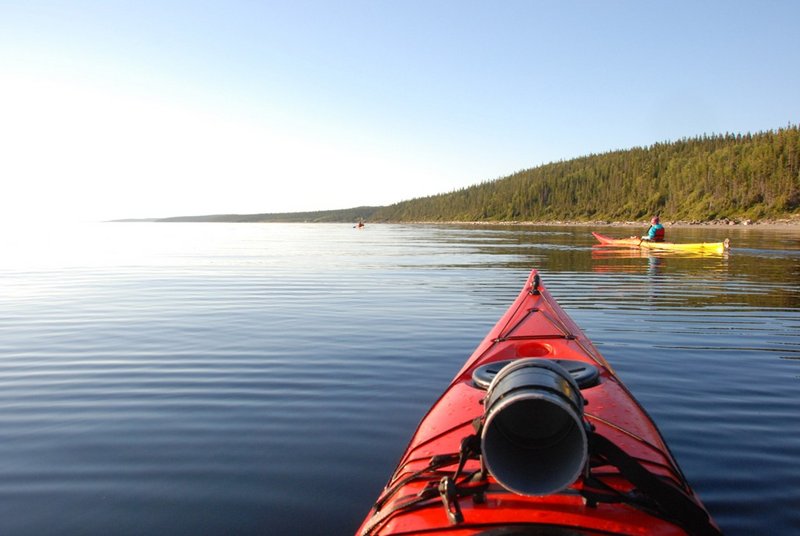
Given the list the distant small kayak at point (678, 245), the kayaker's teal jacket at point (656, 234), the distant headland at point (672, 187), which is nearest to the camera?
the distant small kayak at point (678, 245)

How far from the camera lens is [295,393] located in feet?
25.7

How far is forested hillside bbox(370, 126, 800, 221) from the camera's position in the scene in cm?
9775

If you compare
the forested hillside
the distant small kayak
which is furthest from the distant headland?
the distant small kayak

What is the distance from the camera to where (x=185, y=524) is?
4535 millimetres

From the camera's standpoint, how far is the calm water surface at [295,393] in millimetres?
4848

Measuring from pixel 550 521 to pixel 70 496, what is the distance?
4.46 metres

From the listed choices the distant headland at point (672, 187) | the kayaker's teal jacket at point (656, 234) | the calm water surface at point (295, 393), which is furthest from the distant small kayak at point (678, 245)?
the distant headland at point (672, 187)

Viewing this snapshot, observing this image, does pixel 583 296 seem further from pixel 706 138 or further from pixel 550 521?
pixel 706 138

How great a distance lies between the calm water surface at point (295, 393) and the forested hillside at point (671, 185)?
305 ft

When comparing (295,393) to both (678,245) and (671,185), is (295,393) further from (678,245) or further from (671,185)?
(671,185)

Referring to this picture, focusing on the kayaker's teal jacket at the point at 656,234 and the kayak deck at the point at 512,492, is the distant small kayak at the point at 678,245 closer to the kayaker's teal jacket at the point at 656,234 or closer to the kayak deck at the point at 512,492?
the kayaker's teal jacket at the point at 656,234

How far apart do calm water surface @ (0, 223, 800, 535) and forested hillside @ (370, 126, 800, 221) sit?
9293 cm

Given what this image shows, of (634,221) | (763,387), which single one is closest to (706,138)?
(634,221)

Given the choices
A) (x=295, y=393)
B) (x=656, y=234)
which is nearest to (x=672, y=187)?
(x=656, y=234)
